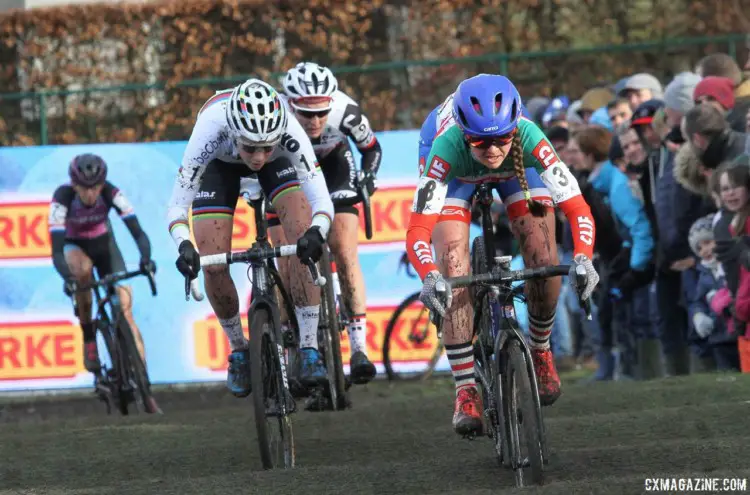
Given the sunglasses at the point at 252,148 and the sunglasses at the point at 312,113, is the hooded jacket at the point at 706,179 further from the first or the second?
the sunglasses at the point at 252,148

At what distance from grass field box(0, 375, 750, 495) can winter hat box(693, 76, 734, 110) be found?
2457mm

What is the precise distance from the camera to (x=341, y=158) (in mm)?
12984

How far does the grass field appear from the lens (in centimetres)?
854

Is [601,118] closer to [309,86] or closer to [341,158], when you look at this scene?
[341,158]

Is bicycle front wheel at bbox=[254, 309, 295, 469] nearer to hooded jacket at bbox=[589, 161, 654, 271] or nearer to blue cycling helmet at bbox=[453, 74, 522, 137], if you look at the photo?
blue cycling helmet at bbox=[453, 74, 522, 137]

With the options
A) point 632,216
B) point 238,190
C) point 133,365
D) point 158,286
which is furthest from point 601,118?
point 238,190

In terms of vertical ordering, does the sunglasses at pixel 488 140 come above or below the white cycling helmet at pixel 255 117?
below

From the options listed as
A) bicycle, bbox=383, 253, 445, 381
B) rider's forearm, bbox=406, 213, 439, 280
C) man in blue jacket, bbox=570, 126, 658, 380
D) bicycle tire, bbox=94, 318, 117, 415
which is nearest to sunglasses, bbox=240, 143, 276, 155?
rider's forearm, bbox=406, 213, 439, 280

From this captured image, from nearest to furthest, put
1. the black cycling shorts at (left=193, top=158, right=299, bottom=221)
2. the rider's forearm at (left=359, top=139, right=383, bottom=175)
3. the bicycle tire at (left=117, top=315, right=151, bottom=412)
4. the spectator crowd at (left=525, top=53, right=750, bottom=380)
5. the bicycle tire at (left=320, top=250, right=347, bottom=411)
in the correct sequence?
the black cycling shorts at (left=193, top=158, right=299, bottom=221) < the bicycle tire at (left=320, top=250, right=347, bottom=411) < the rider's forearm at (left=359, top=139, right=383, bottom=175) < the spectator crowd at (left=525, top=53, right=750, bottom=380) < the bicycle tire at (left=117, top=315, right=151, bottom=412)

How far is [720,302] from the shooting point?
1333cm

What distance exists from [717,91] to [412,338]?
389 cm

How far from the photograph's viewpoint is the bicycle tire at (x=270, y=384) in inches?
366

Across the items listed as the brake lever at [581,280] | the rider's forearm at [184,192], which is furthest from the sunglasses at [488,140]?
the rider's forearm at [184,192]

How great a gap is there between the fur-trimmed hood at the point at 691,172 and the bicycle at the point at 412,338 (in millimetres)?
3517
